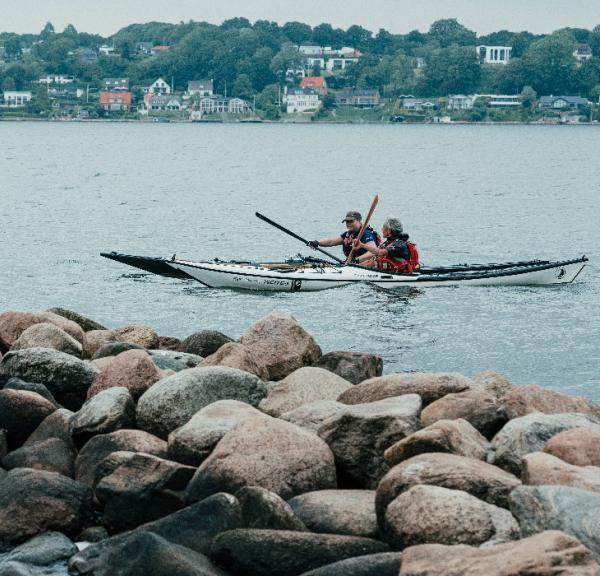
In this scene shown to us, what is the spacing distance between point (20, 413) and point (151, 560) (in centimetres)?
326

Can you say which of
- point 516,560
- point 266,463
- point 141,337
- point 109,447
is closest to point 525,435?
point 266,463

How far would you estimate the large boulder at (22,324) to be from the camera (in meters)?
15.2

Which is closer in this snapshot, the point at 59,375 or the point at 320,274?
the point at 59,375

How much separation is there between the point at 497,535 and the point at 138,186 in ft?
198

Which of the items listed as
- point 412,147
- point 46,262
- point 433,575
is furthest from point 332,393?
point 412,147

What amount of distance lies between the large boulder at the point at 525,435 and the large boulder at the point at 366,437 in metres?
0.65

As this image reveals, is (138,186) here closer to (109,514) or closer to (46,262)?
(46,262)

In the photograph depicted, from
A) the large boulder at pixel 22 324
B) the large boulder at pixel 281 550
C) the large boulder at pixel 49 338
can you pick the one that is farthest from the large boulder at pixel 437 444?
the large boulder at pixel 22 324

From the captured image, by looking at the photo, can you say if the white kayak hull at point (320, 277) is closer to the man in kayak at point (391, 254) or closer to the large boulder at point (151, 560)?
the man in kayak at point (391, 254)

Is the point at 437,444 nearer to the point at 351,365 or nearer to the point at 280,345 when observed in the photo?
the point at 351,365

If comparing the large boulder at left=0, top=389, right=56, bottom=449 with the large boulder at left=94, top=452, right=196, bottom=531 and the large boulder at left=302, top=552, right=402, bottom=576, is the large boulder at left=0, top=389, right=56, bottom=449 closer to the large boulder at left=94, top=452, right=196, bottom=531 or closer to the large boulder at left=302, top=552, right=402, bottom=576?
the large boulder at left=94, top=452, right=196, bottom=531

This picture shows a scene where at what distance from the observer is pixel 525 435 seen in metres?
9.84

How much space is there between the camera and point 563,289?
87.4ft

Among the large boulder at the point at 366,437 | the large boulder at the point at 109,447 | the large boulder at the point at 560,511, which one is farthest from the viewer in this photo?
the large boulder at the point at 109,447
